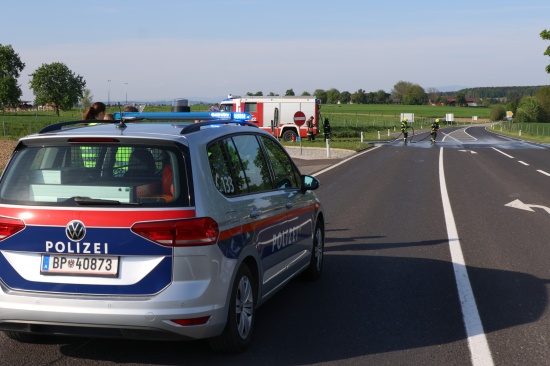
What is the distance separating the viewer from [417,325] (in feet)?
20.6

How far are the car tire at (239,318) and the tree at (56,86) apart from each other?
139 meters

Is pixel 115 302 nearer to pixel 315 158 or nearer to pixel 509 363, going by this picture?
pixel 509 363

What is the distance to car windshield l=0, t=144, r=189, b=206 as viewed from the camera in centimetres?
502

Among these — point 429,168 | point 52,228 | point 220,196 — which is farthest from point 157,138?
point 429,168

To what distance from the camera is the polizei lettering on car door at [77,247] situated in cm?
486

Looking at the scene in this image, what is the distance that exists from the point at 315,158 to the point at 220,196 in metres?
26.7

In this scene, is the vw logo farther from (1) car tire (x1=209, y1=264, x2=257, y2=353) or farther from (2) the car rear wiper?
(1) car tire (x1=209, y1=264, x2=257, y2=353)

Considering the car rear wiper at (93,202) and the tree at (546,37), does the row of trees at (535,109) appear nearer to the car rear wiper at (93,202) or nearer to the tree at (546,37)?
the tree at (546,37)

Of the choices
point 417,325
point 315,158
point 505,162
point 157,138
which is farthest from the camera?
point 315,158

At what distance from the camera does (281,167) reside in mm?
7020

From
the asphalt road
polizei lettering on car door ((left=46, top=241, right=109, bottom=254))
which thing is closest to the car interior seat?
polizei lettering on car door ((left=46, top=241, right=109, bottom=254))

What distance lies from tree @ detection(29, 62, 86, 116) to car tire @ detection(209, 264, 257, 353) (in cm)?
13911

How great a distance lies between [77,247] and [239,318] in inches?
49.6

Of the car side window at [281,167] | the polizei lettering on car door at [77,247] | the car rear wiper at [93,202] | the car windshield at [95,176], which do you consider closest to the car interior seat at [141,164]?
A: the car windshield at [95,176]
